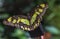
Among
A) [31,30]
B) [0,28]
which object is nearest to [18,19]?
[31,30]

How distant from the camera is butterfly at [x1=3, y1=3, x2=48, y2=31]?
0.73 m

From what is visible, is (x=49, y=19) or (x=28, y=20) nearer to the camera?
(x=28, y=20)

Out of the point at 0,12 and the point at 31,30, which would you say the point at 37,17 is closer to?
the point at 31,30

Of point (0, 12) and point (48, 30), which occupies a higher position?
point (0, 12)

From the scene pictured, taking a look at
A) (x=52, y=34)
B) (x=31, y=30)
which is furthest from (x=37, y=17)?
(x=52, y=34)

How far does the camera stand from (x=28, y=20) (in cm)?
75

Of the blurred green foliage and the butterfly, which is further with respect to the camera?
the blurred green foliage

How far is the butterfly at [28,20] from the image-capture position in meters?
0.73

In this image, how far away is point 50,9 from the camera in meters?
0.89

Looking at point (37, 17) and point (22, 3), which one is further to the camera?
point (22, 3)

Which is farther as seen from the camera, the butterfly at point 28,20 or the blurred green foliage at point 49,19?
the blurred green foliage at point 49,19

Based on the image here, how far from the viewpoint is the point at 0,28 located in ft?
2.91

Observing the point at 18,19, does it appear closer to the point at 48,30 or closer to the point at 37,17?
the point at 37,17

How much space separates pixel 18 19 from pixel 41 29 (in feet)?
0.43
